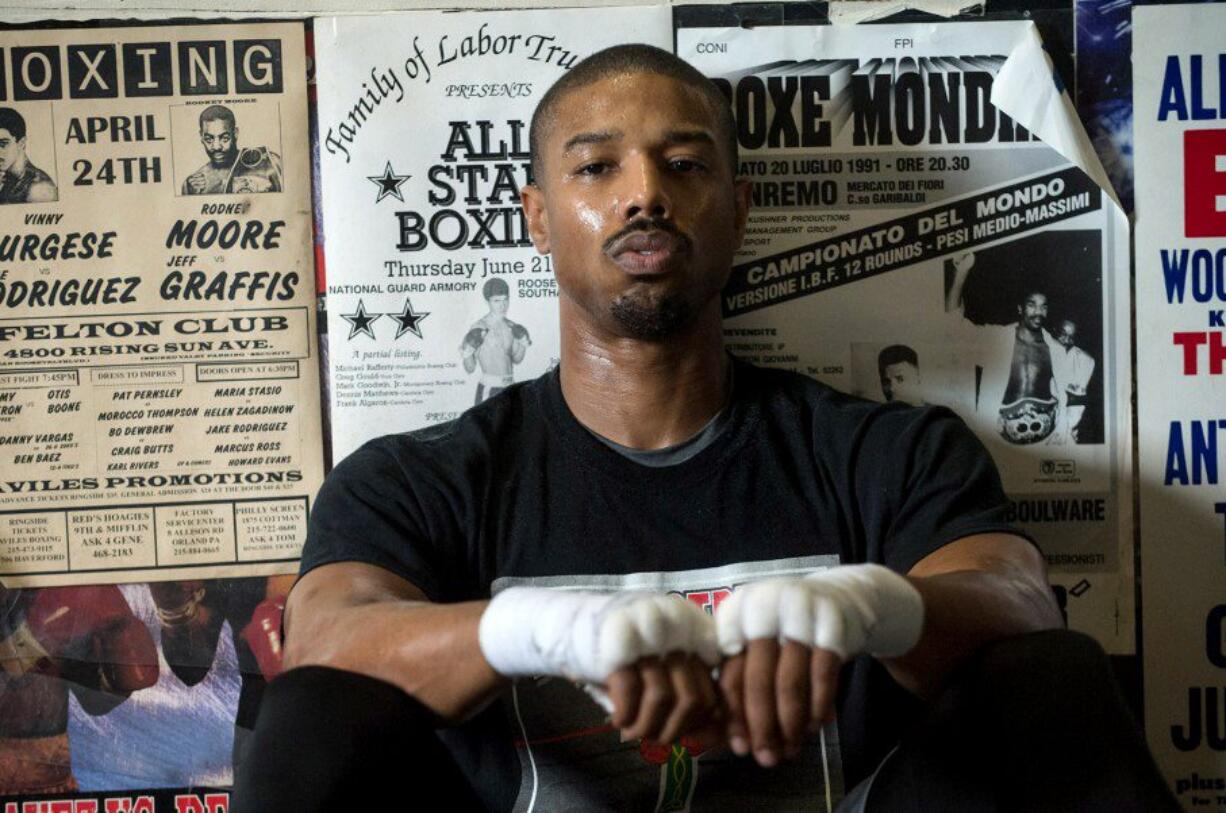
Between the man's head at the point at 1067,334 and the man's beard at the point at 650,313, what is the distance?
417 millimetres

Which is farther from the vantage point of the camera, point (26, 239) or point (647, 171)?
point (26, 239)

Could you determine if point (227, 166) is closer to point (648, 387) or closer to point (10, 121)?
point (10, 121)

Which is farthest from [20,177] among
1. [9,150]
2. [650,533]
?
[650,533]

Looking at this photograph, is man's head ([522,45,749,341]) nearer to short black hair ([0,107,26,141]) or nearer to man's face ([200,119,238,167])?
man's face ([200,119,238,167])

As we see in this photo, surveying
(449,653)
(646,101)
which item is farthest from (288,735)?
(646,101)

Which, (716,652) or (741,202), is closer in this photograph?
(716,652)

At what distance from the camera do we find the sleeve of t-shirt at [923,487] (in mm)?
863

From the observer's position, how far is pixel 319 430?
43.5 inches

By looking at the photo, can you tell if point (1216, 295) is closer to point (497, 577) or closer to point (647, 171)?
point (647, 171)

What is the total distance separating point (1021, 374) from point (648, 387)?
1.33 feet

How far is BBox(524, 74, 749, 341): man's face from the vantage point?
3.04ft

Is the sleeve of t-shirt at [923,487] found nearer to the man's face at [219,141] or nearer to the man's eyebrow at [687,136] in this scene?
the man's eyebrow at [687,136]

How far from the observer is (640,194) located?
92 centimetres

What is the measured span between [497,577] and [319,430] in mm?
303
